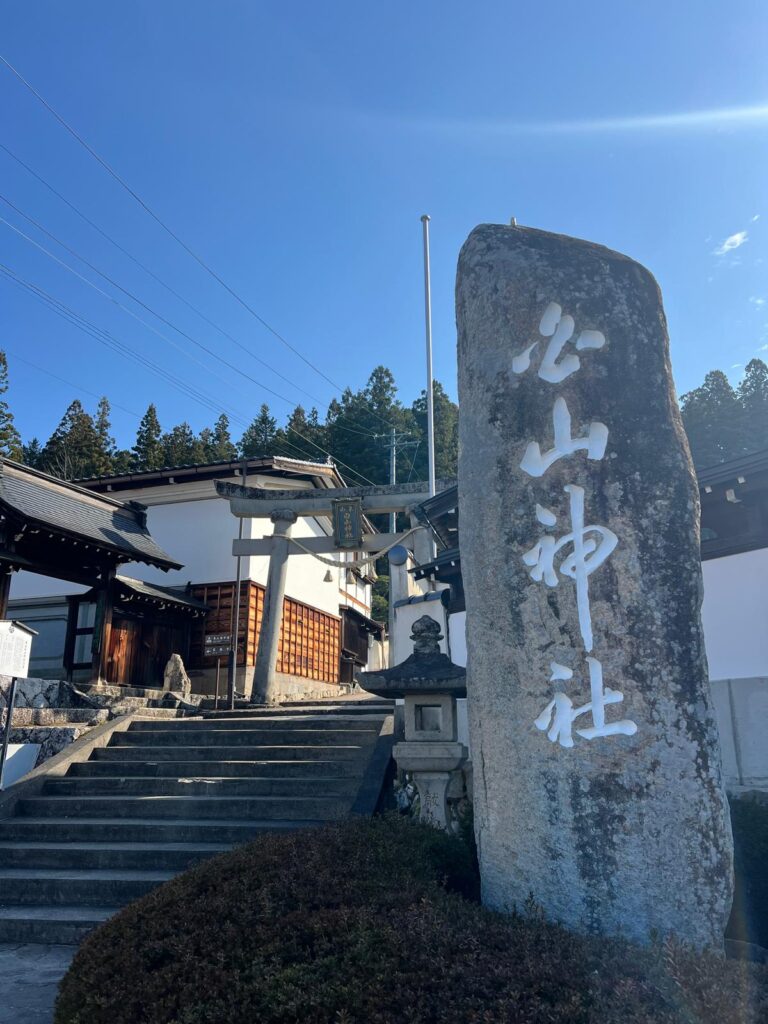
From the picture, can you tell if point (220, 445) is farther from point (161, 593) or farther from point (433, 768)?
point (433, 768)

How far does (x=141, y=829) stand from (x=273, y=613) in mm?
8637

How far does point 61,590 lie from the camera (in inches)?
776

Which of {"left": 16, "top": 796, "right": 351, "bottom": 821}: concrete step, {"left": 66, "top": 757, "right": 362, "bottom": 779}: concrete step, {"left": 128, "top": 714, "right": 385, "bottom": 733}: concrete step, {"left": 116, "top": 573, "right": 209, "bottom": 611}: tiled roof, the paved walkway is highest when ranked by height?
{"left": 116, "top": 573, "right": 209, "bottom": 611}: tiled roof

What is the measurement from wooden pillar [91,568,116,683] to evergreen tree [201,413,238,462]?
2518 cm

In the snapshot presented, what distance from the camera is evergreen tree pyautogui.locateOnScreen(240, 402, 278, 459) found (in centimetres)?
4550

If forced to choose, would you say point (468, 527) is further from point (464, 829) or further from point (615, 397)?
point (464, 829)

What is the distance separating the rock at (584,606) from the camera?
3.79 metres

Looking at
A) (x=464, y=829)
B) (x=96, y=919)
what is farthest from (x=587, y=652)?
(x=96, y=919)

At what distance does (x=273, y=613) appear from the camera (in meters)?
16.1

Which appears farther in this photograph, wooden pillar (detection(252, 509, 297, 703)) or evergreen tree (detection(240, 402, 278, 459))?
evergreen tree (detection(240, 402, 278, 459))

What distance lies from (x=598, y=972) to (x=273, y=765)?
642cm

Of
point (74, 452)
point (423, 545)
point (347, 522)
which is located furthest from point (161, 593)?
point (74, 452)

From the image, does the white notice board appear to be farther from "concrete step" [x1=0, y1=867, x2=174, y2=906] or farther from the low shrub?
the low shrub

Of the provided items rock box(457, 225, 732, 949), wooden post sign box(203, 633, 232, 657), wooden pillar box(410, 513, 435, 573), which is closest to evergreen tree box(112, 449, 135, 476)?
wooden post sign box(203, 633, 232, 657)
